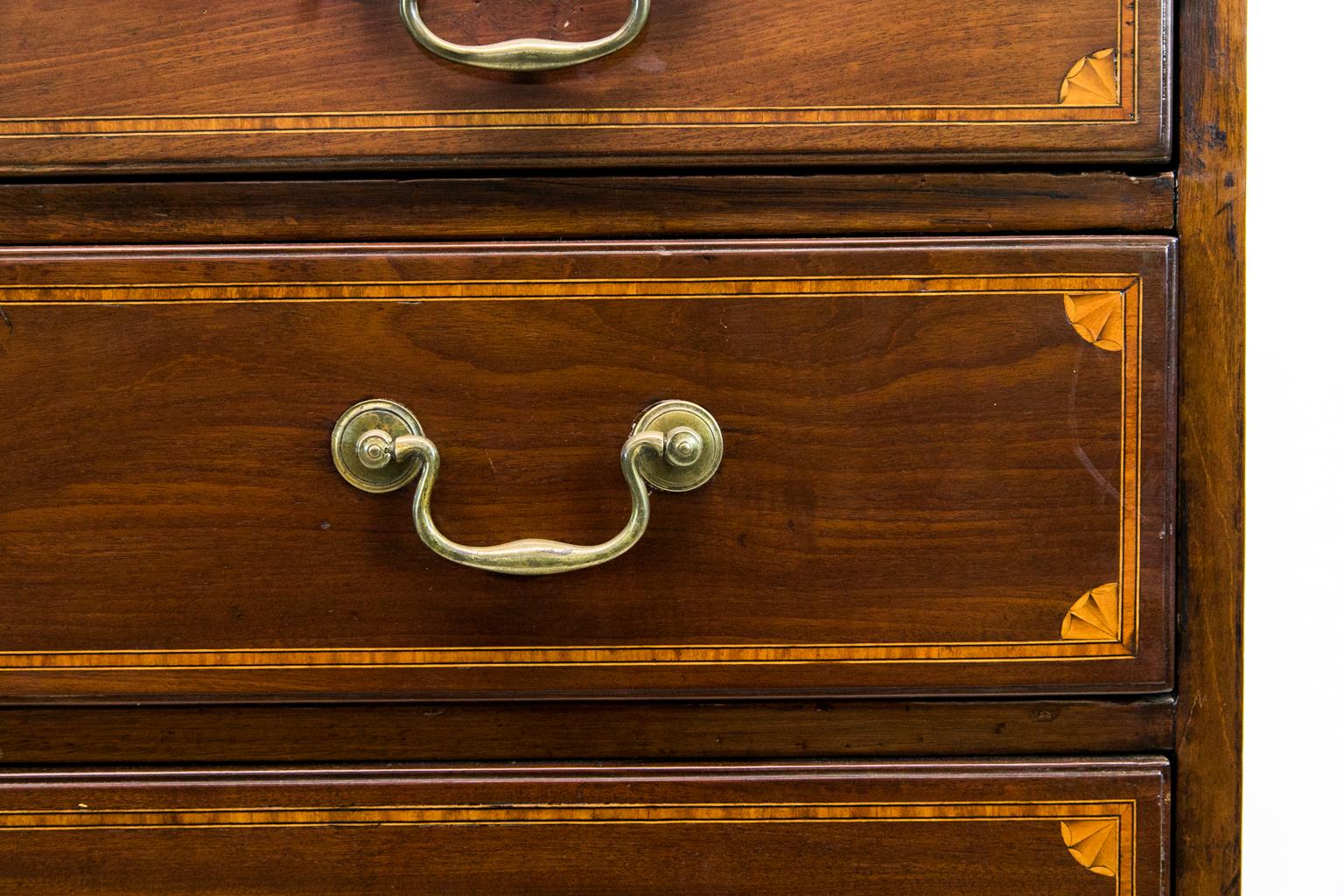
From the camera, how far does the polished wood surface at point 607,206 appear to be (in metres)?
0.39

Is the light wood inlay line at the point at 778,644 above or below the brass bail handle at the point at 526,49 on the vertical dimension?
below

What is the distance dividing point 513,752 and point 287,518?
0.43 feet

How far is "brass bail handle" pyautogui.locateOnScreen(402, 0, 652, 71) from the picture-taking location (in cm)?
37

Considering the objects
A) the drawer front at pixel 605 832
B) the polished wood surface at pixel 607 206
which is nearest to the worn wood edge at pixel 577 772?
the drawer front at pixel 605 832

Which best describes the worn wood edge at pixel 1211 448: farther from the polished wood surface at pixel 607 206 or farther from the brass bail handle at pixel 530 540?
the brass bail handle at pixel 530 540

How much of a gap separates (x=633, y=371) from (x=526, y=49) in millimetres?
123

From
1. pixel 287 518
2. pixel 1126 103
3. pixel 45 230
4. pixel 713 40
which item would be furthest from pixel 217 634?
pixel 1126 103

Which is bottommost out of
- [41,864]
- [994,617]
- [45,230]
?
[41,864]

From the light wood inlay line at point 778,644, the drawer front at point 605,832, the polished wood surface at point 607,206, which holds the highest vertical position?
the polished wood surface at point 607,206

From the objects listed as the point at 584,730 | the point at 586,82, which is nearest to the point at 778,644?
the point at 584,730

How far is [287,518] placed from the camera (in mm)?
391

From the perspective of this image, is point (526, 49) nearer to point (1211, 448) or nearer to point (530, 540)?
point (530, 540)

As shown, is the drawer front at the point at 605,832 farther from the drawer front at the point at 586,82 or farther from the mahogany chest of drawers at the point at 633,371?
the drawer front at the point at 586,82

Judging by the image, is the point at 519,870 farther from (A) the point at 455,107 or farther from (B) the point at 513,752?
(A) the point at 455,107
